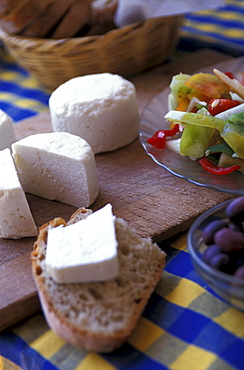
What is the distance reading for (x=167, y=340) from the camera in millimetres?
1454

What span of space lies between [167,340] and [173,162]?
93 cm

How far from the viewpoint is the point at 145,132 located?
2.43 meters

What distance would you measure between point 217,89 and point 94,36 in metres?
1.02

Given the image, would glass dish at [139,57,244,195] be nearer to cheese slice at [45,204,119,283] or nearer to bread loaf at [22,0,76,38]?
cheese slice at [45,204,119,283]

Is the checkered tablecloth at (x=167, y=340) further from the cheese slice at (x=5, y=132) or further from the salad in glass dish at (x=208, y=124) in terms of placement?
the cheese slice at (x=5, y=132)

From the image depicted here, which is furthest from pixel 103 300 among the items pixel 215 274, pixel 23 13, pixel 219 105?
pixel 23 13

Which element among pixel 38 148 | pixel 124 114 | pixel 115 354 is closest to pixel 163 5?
pixel 124 114

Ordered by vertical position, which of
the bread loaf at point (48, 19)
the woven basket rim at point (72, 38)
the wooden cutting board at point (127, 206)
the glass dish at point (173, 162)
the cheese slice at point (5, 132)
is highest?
the bread loaf at point (48, 19)

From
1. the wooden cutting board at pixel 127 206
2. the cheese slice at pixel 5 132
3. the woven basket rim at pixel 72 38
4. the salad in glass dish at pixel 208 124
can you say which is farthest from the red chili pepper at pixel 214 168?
the woven basket rim at pixel 72 38

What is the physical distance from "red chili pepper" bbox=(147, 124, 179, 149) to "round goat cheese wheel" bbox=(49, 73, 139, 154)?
10.8 inches

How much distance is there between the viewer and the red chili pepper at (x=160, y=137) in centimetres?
228

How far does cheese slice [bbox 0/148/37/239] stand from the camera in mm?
1858

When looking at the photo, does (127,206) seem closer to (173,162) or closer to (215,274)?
(173,162)

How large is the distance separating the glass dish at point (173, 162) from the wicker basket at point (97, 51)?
55cm
